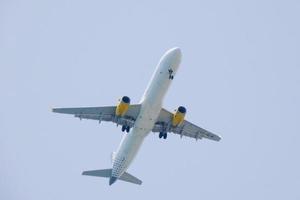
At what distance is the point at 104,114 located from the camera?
2157 inches

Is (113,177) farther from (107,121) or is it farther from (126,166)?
(107,121)

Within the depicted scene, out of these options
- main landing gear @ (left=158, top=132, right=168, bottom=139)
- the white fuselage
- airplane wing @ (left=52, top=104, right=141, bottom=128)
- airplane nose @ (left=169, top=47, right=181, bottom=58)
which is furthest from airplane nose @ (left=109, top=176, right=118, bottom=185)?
airplane nose @ (left=169, top=47, right=181, bottom=58)

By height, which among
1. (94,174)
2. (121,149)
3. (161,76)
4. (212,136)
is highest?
(161,76)

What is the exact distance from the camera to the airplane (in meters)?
50.8

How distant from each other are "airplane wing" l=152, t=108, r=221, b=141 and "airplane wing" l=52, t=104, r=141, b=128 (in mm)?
3039

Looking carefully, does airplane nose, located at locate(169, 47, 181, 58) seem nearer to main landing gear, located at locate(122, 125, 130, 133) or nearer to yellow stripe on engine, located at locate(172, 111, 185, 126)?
yellow stripe on engine, located at locate(172, 111, 185, 126)

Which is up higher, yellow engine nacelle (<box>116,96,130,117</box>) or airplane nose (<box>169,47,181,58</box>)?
airplane nose (<box>169,47,181,58</box>)

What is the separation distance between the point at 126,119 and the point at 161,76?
6.13m

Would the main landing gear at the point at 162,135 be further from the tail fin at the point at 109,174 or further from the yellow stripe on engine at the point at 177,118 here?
the tail fin at the point at 109,174

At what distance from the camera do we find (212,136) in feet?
192

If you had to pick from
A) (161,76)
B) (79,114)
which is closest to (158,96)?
(161,76)

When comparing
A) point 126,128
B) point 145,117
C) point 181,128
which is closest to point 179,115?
point 145,117

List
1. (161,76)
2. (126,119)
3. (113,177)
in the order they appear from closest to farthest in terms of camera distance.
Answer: (161,76) < (126,119) < (113,177)

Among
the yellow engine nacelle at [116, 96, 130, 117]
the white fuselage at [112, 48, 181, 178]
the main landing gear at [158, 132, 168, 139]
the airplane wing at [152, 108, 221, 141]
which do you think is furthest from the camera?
the main landing gear at [158, 132, 168, 139]
